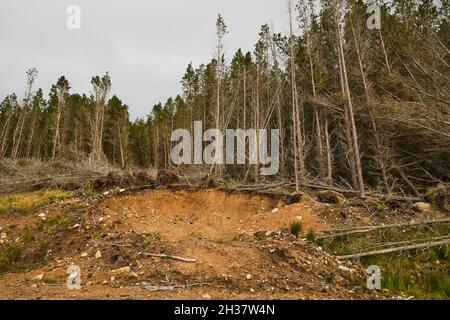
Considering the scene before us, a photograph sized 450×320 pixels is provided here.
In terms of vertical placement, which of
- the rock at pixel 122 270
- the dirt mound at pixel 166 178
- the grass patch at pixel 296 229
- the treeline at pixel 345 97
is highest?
the treeline at pixel 345 97

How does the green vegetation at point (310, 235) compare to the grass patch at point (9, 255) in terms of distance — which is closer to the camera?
the grass patch at point (9, 255)

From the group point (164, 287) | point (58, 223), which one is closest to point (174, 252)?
point (164, 287)

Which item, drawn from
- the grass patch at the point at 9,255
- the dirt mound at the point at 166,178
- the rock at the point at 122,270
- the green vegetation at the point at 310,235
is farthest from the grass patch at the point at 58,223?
the green vegetation at the point at 310,235

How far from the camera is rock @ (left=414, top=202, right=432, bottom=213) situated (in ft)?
37.8

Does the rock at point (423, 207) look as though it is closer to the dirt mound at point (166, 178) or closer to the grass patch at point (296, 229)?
the grass patch at point (296, 229)

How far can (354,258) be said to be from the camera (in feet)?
29.7

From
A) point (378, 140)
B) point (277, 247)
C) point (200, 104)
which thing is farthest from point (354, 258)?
point (200, 104)

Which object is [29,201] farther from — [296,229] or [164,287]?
[296,229]

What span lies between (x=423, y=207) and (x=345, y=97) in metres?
6.30

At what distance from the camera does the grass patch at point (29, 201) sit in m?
12.7

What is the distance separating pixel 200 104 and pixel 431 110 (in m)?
23.7

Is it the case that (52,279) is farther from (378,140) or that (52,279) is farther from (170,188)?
(378,140)

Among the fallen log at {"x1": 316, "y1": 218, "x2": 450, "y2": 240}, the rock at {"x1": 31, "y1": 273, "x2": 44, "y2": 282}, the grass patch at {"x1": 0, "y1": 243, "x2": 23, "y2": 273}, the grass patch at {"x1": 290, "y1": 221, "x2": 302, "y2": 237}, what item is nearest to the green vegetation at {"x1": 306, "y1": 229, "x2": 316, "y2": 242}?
the fallen log at {"x1": 316, "y1": 218, "x2": 450, "y2": 240}

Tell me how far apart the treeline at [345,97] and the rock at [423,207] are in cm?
123
